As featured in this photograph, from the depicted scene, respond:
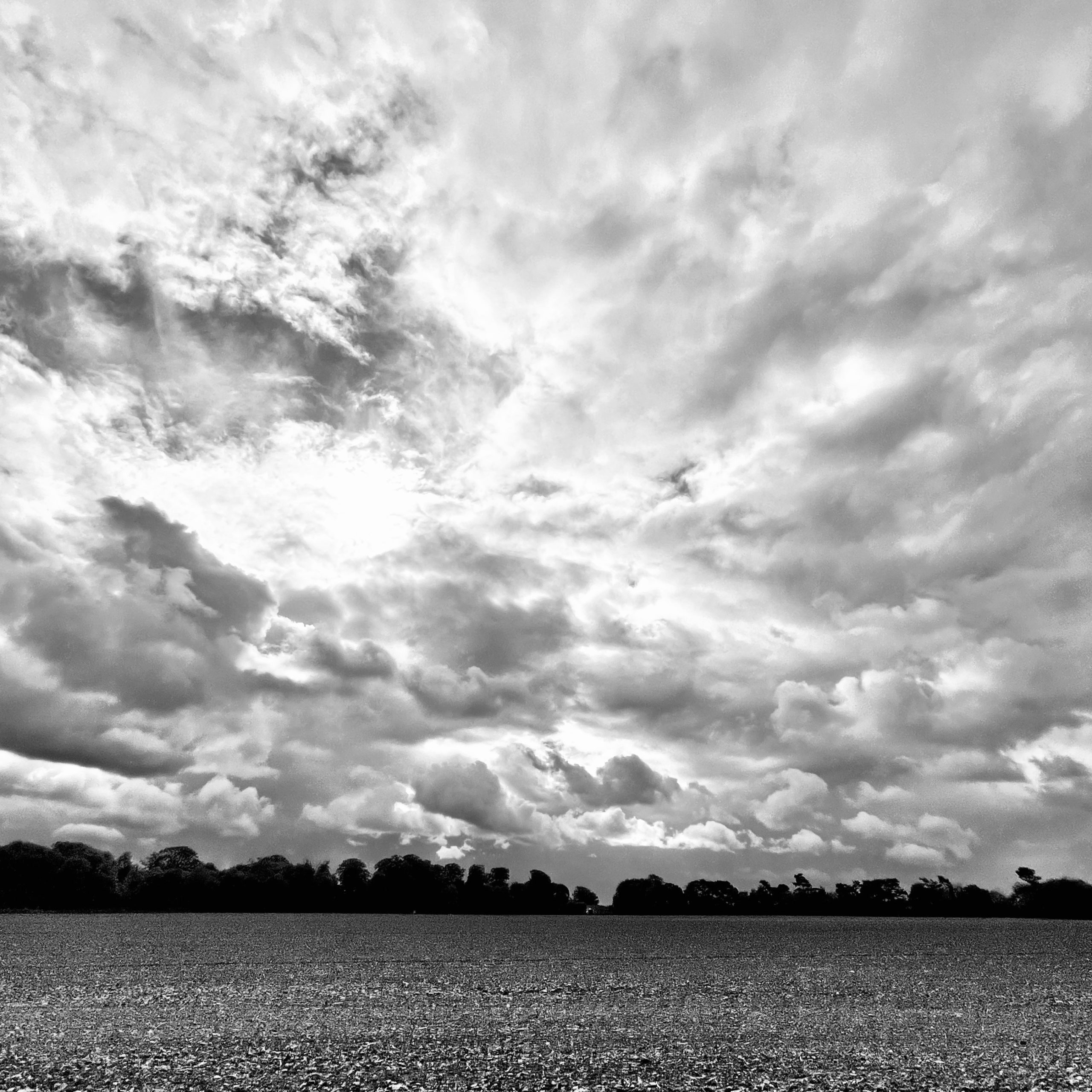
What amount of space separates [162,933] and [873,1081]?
→ 326ft

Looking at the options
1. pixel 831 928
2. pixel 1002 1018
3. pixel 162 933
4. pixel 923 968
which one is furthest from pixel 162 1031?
pixel 831 928

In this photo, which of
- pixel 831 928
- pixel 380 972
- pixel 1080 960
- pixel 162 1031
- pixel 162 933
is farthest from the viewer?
pixel 831 928

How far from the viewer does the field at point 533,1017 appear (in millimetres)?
27484

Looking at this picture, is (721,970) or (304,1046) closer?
(304,1046)

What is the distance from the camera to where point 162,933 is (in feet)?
332

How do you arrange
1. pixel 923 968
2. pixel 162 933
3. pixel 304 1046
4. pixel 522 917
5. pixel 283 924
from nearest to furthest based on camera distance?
pixel 304 1046 → pixel 923 968 → pixel 162 933 → pixel 283 924 → pixel 522 917

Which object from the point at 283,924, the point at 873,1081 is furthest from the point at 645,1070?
the point at 283,924

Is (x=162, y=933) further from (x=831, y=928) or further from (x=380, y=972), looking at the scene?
(x=831, y=928)

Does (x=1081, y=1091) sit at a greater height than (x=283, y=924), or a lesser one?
lesser

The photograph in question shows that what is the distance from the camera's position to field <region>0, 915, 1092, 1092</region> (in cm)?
2748

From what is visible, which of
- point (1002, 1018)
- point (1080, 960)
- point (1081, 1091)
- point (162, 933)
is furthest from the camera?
point (162, 933)

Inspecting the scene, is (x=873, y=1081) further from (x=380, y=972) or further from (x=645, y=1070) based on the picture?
(x=380, y=972)

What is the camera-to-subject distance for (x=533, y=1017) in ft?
125

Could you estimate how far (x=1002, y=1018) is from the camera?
133 feet
